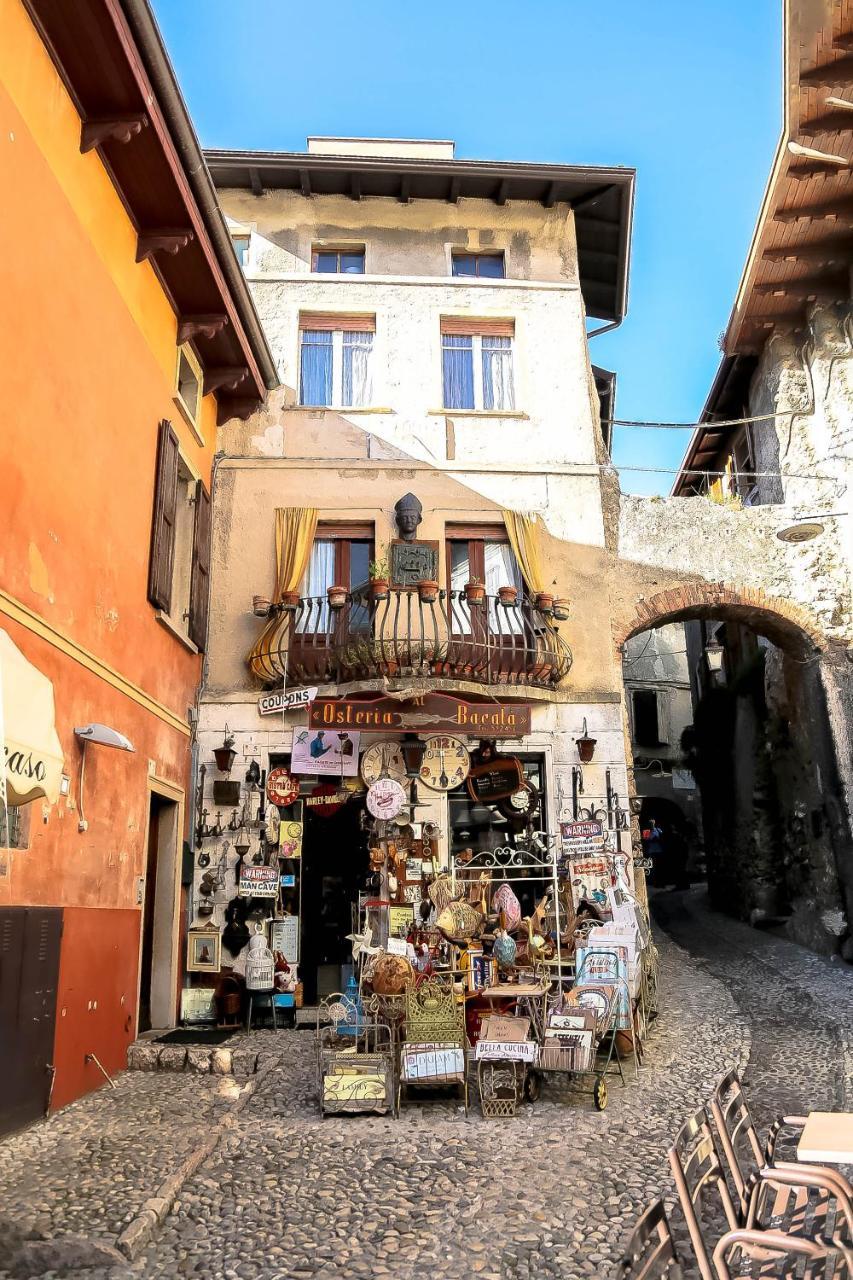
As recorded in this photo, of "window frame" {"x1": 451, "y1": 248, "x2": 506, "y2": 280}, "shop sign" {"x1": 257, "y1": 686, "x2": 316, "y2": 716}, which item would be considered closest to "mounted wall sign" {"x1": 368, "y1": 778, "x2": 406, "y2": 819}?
"shop sign" {"x1": 257, "y1": 686, "x2": 316, "y2": 716}

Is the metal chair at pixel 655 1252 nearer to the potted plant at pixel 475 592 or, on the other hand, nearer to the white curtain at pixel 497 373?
the potted plant at pixel 475 592

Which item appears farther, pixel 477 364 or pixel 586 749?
pixel 477 364

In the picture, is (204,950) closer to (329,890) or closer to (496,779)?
(329,890)

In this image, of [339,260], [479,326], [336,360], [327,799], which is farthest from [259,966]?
[339,260]

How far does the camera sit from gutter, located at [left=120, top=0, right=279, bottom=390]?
767cm

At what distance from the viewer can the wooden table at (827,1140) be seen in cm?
334

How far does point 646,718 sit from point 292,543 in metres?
16.6

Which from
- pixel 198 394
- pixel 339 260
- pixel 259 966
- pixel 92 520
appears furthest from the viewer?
pixel 339 260

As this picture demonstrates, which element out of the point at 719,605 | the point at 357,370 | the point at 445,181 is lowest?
the point at 719,605

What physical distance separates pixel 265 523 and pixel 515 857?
17.0 ft

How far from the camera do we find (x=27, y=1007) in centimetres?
625

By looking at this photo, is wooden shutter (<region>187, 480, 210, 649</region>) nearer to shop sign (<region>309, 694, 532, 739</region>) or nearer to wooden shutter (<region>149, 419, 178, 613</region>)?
wooden shutter (<region>149, 419, 178, 613</region>)

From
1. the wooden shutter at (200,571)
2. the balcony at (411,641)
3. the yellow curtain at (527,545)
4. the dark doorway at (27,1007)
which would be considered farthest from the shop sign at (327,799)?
the dark doorway at (27,1007)

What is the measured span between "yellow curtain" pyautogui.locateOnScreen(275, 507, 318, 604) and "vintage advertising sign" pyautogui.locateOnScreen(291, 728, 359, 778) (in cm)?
183
